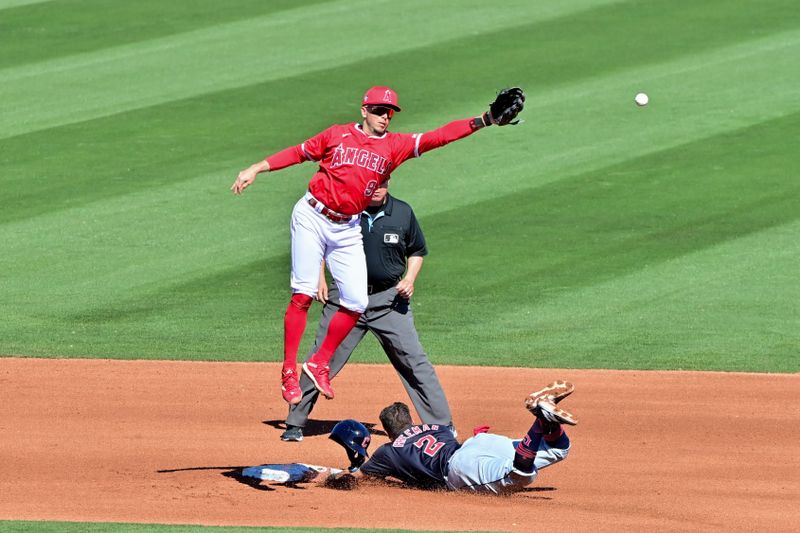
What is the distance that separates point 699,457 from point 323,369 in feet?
8.79

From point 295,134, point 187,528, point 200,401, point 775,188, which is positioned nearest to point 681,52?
point 775,188

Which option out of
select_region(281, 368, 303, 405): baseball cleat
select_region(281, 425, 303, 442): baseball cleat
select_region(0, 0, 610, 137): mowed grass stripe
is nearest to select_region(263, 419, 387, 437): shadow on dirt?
select_region(281, 425, 303, 442): baseball cleat

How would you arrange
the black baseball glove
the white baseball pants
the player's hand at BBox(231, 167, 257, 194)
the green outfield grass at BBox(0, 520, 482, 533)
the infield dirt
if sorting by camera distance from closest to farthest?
the green outfield grass at BBox(0, 520, 482, 533), the infield dirt, the black baseball glove, the player's hand at BBox(231, 167, 257, 194), the white baseball pants

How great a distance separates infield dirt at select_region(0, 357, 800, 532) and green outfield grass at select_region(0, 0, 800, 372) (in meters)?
0.64

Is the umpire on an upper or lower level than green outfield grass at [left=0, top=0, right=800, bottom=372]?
lower

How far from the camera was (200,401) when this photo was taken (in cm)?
1079

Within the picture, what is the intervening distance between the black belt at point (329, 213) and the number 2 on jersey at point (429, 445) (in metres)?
1.50

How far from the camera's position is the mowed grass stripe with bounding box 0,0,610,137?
1908cm

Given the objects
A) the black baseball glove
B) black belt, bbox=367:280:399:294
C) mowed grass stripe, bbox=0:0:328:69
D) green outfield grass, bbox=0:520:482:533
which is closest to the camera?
green outfield grass, bbox=0:520:482:533

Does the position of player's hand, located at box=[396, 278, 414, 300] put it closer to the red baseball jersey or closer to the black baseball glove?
the red baseball jersey

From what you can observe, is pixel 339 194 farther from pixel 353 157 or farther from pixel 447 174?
pixel 447 174

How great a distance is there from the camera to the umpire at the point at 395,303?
31.7 ft

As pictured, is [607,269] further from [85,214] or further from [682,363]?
[85,214]

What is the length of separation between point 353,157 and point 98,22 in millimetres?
14704
